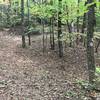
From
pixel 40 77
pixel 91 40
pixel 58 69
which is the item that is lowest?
pixel 58 69

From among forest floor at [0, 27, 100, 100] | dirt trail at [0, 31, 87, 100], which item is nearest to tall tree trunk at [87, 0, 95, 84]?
forest floor at [0, 27, 100, 100]

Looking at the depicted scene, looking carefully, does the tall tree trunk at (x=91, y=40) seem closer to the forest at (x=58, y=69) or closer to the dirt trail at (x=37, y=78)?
the forest at (x=58, y=69)

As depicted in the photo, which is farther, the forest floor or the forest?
the forest

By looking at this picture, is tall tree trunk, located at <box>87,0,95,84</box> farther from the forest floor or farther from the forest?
the forest floor

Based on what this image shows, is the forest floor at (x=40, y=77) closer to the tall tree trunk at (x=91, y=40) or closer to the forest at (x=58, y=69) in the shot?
the forest at (x=58, y=69)

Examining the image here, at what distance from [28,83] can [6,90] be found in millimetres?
1423

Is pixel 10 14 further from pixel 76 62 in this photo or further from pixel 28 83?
pixel 28 83

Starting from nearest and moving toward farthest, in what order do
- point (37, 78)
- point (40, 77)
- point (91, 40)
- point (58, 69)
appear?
point (91, 40) < point (37, 78) < point (40, 77) < point (58, 69)

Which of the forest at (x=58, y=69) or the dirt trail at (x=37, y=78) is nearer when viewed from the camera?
the dirt trail at (x=37, y=78)

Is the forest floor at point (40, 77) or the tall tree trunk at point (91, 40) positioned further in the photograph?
the tall tree trunk at point (91, 40)

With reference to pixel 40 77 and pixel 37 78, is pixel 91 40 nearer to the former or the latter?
pixel 37 78

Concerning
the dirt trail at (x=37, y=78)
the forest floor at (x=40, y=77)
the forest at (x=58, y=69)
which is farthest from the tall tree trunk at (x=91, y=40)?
the dirt trail at (x=37, y=78)

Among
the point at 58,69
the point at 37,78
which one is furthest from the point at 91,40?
the point at 58,69

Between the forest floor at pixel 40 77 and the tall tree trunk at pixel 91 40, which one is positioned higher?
the tall tree trunk at pixel 91 40
